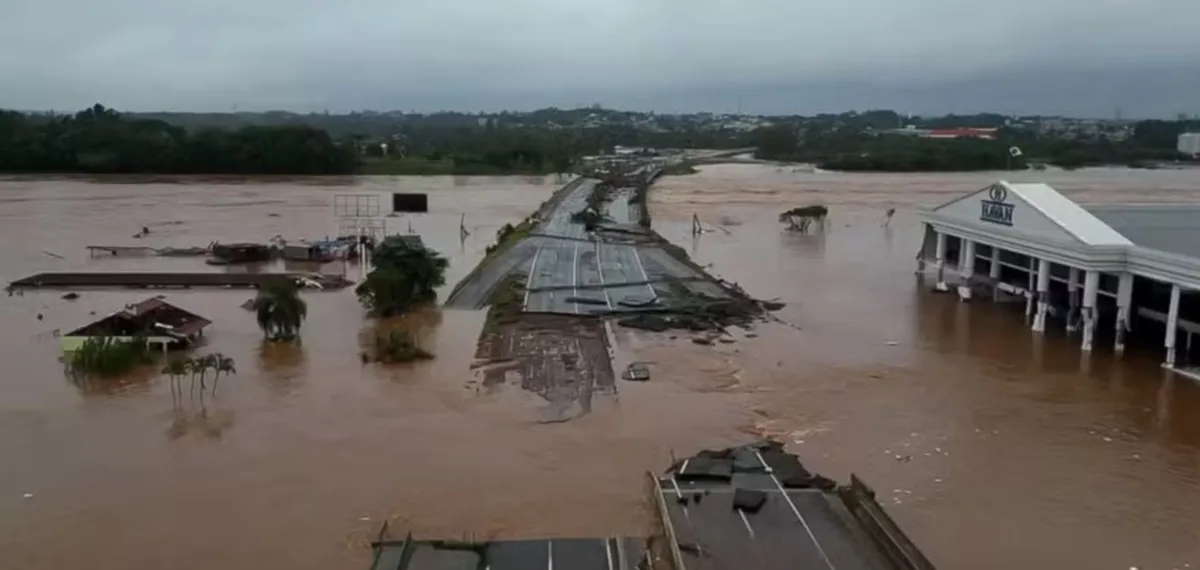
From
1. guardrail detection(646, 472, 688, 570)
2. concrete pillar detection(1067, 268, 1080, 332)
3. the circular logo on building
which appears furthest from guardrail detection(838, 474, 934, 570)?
the circular logo on building

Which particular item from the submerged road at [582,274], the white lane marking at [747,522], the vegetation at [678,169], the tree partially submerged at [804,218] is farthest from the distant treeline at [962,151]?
the white lane marking at [747,522]

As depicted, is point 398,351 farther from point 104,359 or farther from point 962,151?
point 962,151

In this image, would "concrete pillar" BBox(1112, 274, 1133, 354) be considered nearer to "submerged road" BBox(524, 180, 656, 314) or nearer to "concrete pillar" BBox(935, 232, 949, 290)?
"concrete pillar" BBox(935, 232, 949, 290)

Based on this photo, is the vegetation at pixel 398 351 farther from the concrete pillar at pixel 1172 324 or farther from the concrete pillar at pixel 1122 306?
the concrete pillar at pixel 1172 324

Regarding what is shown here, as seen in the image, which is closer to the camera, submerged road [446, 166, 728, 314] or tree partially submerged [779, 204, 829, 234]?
submerged road [446, 166, 728, 314]

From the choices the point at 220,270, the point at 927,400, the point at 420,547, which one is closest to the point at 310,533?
the point at 420,547

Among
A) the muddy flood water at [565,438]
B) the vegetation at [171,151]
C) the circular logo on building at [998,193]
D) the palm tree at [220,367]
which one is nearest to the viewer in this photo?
the muddy flood water at [565,438]
